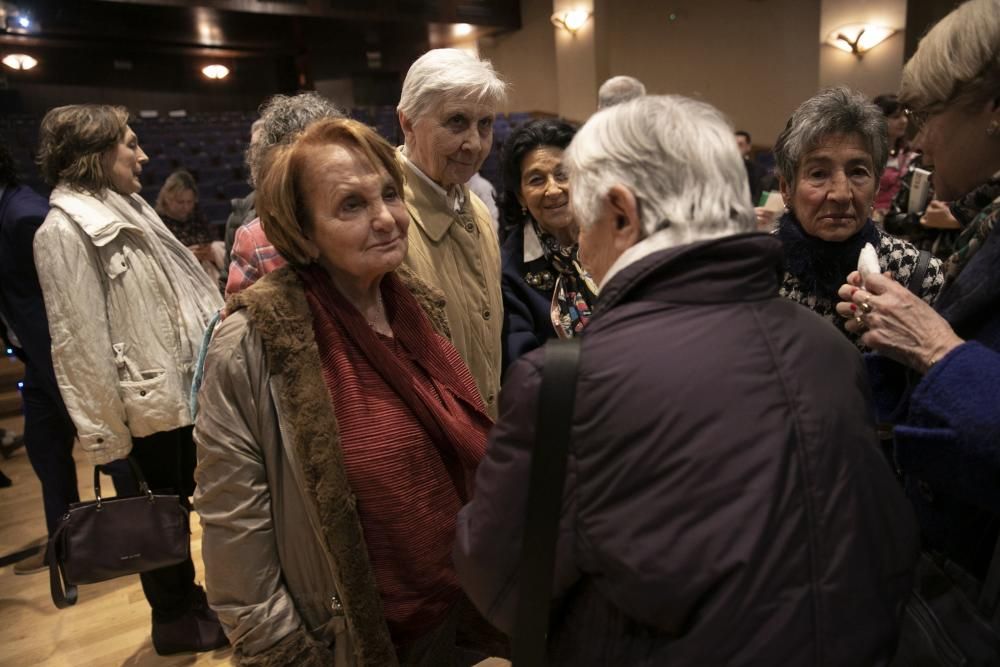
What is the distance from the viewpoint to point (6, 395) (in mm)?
5059

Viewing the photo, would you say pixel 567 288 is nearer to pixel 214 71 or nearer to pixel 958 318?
pixel 958 318

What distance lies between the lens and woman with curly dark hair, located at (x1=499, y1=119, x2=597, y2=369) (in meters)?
1.98

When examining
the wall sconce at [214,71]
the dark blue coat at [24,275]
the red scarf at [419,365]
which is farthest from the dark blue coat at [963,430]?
the wall sconce at [214,71]

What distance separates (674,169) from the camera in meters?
0.89

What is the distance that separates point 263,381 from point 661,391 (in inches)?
30.6

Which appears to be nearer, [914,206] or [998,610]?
[998,610]

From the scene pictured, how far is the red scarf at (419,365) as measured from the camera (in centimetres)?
133

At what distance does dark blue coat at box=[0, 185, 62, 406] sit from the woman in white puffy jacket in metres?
0.20

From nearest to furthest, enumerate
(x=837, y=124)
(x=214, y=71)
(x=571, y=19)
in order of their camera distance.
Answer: (x=837, y=124) < (x=571, y=19) < (x=214, y=71)

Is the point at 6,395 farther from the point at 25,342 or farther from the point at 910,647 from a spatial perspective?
the point at 910,647

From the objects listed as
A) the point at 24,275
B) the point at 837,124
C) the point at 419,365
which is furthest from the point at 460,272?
the point at 24,275

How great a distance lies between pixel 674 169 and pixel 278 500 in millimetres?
932

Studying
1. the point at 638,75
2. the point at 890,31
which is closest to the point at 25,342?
the point at 890,31

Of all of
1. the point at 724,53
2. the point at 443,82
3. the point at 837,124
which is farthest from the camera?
the point at 724,53
